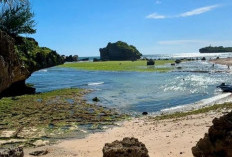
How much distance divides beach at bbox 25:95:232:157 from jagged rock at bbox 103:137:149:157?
5472 millimetres

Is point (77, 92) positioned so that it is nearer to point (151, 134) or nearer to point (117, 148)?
point (151, 134)

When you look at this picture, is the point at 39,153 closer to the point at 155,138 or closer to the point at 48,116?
the point at 155,138

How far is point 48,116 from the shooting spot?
3303 centimetres

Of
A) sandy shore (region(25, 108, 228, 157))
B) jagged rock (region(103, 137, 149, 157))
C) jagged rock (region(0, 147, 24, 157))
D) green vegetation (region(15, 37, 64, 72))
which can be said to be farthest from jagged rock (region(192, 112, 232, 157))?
green vegetation (region(15, 37, 64, 72))

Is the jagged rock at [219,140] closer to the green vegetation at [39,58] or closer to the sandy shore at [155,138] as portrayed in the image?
the sandy shore at [155,138]

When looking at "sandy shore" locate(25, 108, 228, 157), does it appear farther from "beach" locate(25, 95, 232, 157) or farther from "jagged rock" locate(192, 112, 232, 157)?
"jagged rock" locate(192, 112, 232, 157)

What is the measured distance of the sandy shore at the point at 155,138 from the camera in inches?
728

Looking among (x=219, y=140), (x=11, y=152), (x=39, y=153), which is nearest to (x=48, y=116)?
(x=39, y=153)

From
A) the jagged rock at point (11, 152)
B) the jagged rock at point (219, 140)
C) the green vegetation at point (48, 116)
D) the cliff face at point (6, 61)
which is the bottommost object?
the green vegetation at point (48, 116)

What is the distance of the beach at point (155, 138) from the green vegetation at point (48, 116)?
3.20 m

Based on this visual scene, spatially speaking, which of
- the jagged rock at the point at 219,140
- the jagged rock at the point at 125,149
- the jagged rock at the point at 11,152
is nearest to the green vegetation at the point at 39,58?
the jagged rock at the point at 11,152

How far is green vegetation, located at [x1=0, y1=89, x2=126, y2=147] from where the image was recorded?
26.8 meters

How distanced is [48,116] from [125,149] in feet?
74.6

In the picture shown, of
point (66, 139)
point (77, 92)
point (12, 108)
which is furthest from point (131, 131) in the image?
point (77, 92)
